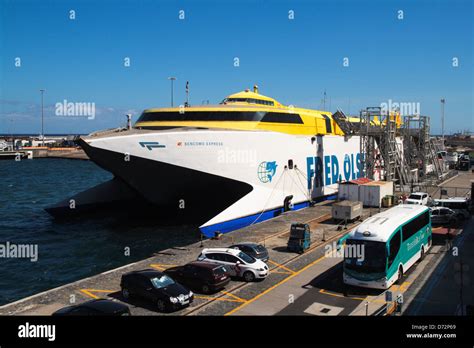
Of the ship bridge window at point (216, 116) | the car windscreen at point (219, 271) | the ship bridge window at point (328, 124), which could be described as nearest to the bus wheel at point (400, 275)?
the car windscreen at point (219, 271)

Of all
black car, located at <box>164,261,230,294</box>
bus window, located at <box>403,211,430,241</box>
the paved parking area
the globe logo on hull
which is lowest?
the paved parking area

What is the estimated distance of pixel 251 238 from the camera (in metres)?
27.6

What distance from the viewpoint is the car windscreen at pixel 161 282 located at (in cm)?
1662

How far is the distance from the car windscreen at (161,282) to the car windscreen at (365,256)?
762cm

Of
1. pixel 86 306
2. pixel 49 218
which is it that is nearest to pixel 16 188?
pixel 49 218

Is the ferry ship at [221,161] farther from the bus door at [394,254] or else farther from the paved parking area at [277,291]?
the bus door at [394,254]

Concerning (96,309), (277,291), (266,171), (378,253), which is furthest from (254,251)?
(266,171)

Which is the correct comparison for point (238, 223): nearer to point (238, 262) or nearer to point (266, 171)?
point (266, 171)

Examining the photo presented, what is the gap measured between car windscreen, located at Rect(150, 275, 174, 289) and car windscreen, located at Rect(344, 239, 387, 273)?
25.0ft

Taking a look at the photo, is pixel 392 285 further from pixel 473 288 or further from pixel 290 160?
pixel 290 160

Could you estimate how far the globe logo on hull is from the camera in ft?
109

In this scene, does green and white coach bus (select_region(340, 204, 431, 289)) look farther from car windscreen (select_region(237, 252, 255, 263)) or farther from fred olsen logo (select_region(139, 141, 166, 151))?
fred olsen logo (select_region(139, 141, 166, 151))

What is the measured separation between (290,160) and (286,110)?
16.1ft

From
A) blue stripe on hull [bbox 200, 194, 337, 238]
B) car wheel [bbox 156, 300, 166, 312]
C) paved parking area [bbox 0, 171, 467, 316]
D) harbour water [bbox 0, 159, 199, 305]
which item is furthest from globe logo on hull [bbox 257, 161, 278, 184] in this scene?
car wheel [bbox 156, 300, 166, 312]
